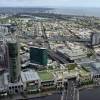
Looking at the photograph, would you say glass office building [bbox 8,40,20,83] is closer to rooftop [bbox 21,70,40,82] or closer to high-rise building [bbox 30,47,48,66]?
rooftop [bbox 21,70,40,82]

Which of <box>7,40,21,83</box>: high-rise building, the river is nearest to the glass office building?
<box>7,40,21,83</box>: high-rise building

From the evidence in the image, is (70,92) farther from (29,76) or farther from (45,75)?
(29,76)

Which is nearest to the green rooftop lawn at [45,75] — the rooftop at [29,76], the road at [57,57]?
the rooftop at [29,76]

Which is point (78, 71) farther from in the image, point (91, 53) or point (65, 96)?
point (91, 53)

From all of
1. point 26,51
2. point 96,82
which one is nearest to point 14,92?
point 96,82

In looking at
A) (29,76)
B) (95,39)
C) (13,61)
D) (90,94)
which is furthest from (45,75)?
(95,39)
